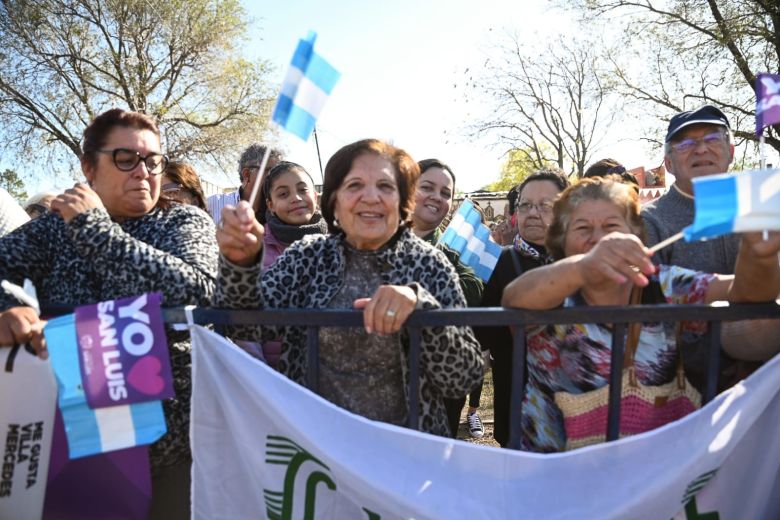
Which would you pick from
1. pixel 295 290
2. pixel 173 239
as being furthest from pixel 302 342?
pixel 173 239

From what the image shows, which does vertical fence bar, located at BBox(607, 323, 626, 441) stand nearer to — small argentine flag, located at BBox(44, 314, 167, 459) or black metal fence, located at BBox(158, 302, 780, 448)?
black metal fence, located at BBox(158, 302, 780, 448)

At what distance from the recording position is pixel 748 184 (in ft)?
5.24

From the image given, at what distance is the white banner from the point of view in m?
1.81

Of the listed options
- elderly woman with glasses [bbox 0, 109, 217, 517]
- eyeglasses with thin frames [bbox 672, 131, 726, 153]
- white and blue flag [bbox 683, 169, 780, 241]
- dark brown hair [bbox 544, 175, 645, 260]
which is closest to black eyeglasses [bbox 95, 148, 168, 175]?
elderly woman with glasses [bbox 0, 109, 217, 517]

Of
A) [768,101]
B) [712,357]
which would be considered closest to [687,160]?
[768,101]

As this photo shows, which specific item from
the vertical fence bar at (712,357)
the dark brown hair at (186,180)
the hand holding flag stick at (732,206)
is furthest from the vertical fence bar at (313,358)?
the dark brown hair at (186,180)

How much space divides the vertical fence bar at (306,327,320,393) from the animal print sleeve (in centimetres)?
A: 43

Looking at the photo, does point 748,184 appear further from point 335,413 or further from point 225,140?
point 225,140

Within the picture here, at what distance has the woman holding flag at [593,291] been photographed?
1846 mm

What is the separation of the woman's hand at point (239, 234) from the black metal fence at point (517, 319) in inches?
7.0

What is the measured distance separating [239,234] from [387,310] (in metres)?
0.50

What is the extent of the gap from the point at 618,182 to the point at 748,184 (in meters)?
0.76

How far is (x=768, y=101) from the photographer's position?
1983 mm

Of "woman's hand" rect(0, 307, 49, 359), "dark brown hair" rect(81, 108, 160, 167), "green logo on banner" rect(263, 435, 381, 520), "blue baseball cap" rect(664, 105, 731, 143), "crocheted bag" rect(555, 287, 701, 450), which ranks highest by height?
"blue baseball cap" rect(664, 105, 731, 143)
